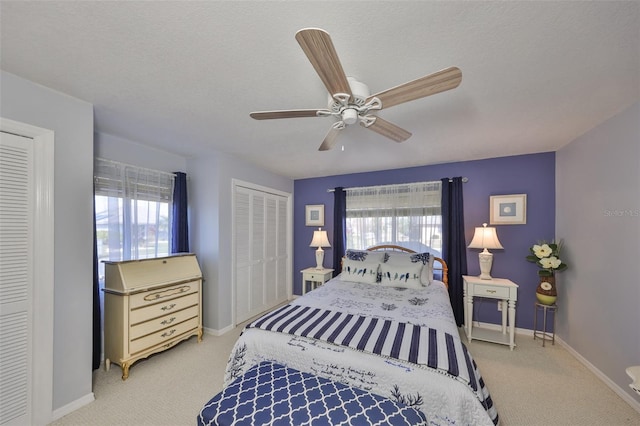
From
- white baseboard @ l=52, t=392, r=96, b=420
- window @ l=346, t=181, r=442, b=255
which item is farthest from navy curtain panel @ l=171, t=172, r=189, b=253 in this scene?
window @ l=346, t=181, r=442, b=255

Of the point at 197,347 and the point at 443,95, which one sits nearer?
the point at 443,95

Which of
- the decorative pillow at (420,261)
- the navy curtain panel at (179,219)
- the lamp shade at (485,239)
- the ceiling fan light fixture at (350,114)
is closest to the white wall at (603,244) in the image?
the lamp shade at (485,239)

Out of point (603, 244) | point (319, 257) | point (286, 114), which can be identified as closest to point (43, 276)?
point (286, 114)

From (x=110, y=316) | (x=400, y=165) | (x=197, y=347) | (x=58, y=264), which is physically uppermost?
(x=400, y=165)

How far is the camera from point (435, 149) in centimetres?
305

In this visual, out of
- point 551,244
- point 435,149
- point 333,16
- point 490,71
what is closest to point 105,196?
point 333,16

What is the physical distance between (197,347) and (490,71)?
3.81 m

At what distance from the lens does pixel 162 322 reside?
262 cm

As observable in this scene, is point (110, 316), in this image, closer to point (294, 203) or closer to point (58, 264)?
point (58, 264)

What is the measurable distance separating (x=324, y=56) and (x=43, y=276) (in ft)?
7.90

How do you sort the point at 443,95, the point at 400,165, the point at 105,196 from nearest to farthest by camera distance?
1. the point at 443,95
2. the point at 105,196
3. the point at 400,165

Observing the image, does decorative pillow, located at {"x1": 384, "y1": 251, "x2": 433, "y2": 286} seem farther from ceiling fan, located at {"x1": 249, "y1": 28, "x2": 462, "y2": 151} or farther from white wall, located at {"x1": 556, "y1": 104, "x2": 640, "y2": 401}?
ceiling fan, located at {"x1": 249, "y1": 28, "x2": 462, "y2": 151}

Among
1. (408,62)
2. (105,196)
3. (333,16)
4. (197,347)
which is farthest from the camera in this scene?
(197,347)

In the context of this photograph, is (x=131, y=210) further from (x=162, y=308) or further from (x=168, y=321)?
(x=168, y=321)
